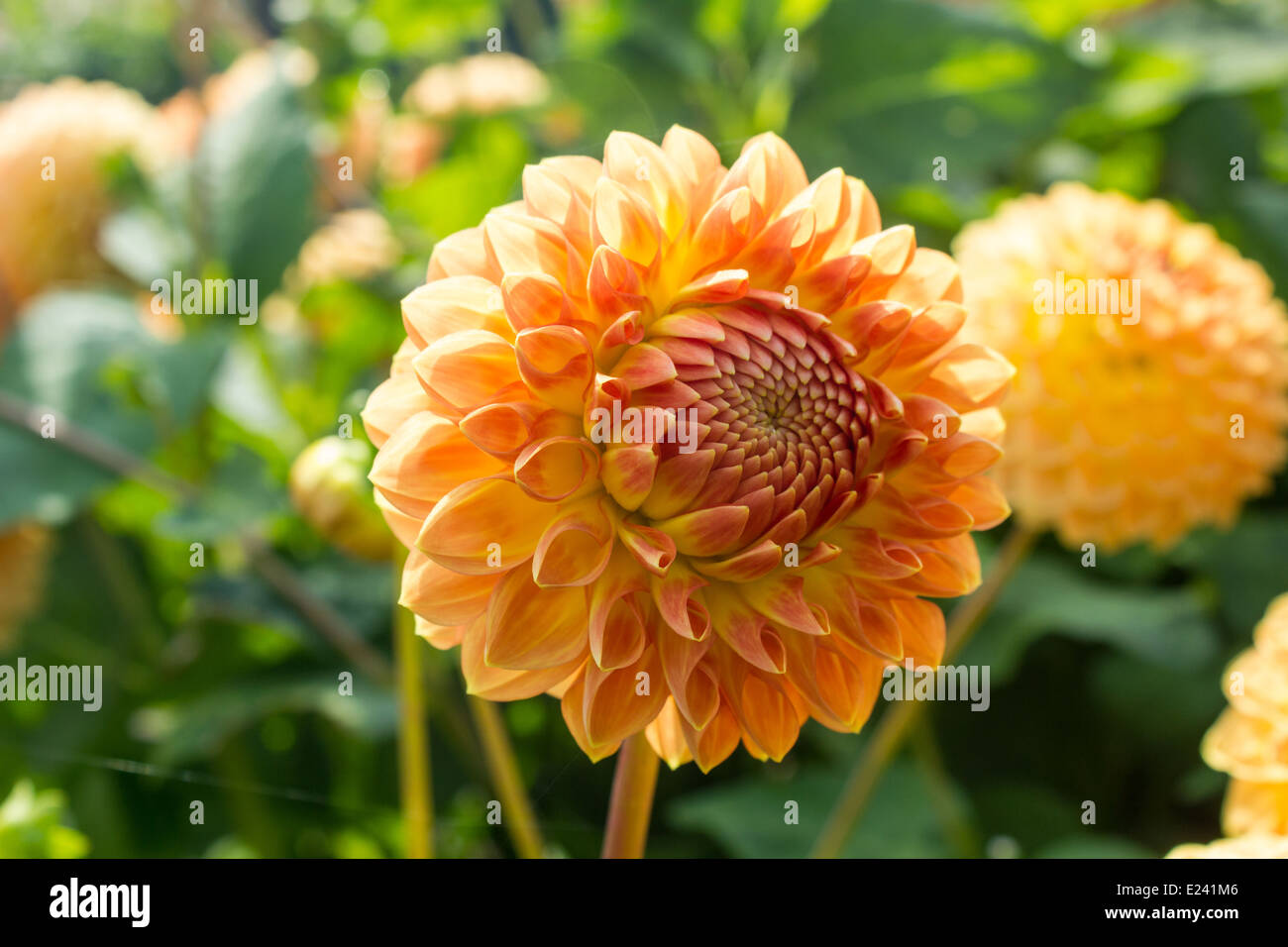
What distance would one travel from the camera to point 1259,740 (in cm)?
42

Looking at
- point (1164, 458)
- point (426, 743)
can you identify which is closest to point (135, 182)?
point (426, 743)

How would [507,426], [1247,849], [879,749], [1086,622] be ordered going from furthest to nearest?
[1086,622] → [879,749] → [1247,849] → [507,426]

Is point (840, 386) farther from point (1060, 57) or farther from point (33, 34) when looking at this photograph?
point (33, 34)

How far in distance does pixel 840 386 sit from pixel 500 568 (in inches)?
4.3

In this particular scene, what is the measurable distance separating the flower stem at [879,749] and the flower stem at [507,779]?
17 centimetres

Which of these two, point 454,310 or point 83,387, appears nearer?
point 454,310

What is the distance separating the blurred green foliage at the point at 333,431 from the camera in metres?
0.54

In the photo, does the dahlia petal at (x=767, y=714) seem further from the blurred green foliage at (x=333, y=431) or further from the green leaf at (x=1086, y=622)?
the green leaf at (x=1086, y=622)

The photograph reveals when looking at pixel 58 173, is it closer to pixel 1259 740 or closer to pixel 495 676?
pixel 495 676

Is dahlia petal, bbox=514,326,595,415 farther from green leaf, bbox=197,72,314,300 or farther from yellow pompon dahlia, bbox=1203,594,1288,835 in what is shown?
green leaf, bbox=197,72,314,300

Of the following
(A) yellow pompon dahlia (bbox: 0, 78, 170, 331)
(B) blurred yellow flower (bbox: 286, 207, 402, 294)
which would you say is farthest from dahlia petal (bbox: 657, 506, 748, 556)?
(A) yellow pompon dahlia (bbox: 0, 78, 170, 331)

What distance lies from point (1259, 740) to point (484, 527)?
1.16ft

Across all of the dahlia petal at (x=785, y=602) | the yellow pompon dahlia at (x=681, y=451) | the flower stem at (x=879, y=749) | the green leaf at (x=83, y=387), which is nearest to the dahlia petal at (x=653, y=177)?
the yellow pompon dahlia at (x=681, y=451)

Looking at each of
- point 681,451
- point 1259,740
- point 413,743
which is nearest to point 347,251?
point 413,743
